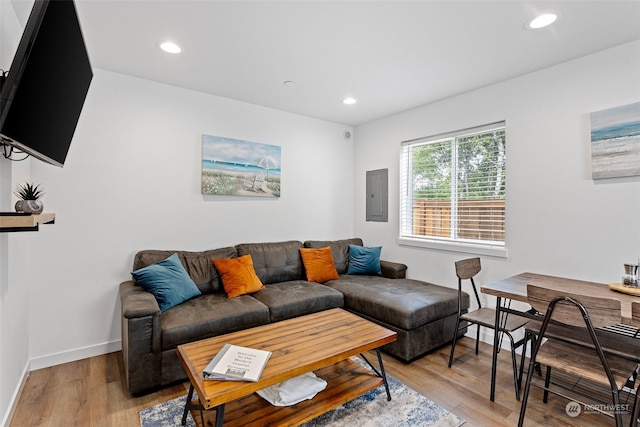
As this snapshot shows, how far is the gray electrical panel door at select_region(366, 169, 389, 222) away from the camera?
4195mm

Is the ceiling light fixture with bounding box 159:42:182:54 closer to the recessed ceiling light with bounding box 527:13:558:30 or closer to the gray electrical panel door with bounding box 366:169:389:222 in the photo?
the recessed ceiling light with bounding box 527:13:558:30

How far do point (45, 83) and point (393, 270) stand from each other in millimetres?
3418

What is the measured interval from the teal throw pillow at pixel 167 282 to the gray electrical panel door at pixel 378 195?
251 centimetres

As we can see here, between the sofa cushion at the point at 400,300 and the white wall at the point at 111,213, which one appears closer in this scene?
the white wall at the point at 111,213

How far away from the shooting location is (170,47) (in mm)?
2414

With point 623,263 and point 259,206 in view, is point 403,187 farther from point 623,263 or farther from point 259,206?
point 623,263

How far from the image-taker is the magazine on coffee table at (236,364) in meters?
1.55

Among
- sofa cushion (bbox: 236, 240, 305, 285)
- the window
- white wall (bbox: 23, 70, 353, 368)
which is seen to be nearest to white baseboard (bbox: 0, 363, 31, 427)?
Result: white wall (bbox: 23, 70, 353, 368)

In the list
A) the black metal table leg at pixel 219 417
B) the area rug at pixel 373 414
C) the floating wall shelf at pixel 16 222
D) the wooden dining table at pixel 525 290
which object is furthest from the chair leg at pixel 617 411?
the floating wall shelf at pixel 16 222

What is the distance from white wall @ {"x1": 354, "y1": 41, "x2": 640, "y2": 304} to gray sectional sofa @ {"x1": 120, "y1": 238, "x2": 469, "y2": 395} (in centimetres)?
74

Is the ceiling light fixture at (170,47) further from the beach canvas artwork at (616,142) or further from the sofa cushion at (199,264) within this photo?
the beach canvas artwork at (616,142)

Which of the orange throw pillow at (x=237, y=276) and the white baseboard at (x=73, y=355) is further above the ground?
the orange throw pillow at (x=237, y=276)

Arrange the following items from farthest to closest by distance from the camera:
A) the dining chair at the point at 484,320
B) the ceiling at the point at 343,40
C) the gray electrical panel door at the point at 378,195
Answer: the gray electrical panel door at the point at 378,195 < the dining chair at the point at 484,320 < the ceiling at the point at 343,40

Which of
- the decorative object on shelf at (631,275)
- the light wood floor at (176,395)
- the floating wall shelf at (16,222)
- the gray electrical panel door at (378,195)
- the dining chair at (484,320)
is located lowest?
the light wood floor at (176,395)
